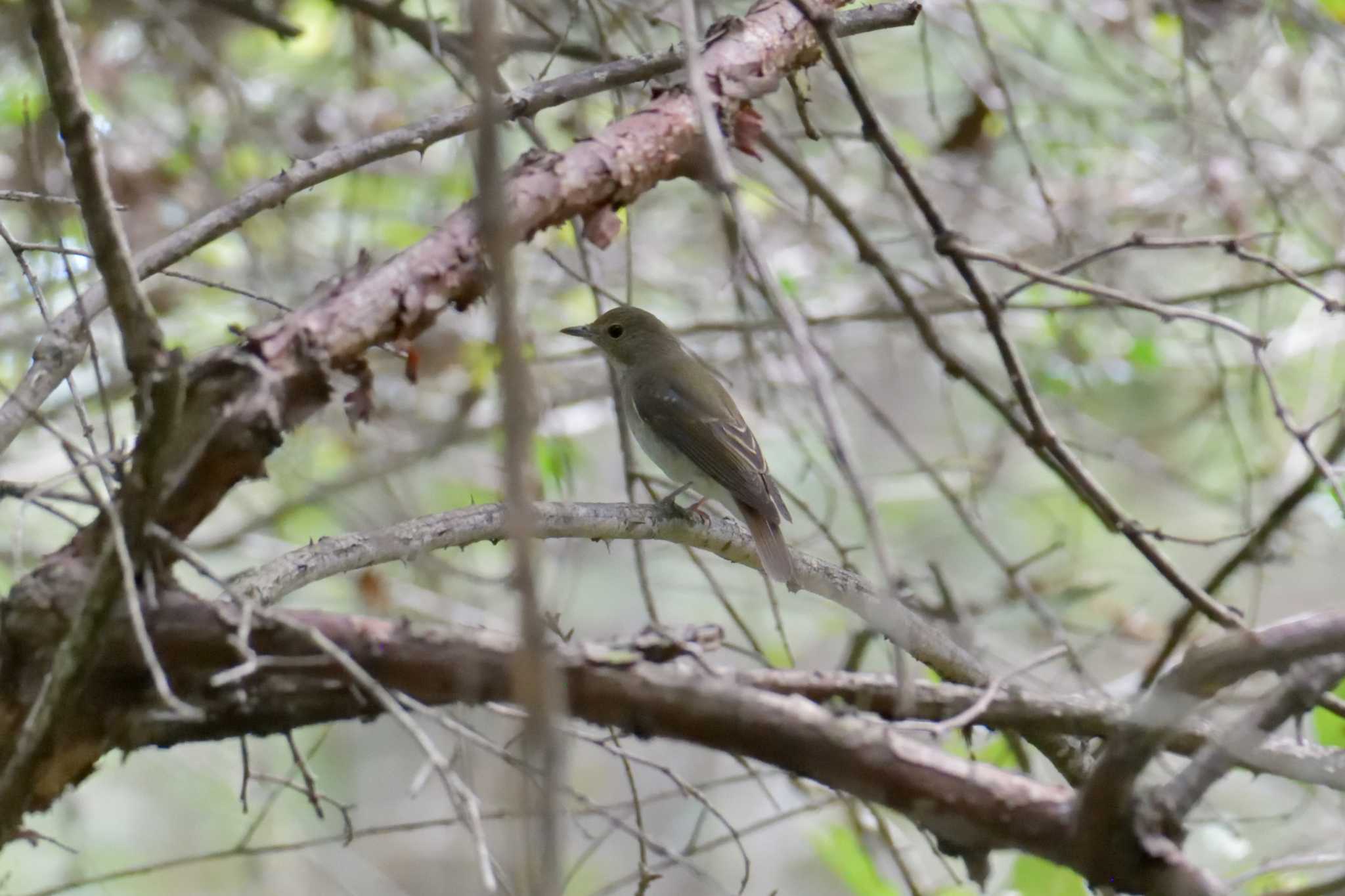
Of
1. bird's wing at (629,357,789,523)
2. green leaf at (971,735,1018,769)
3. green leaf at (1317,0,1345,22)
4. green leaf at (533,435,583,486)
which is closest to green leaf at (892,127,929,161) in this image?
bird's wing at (629,357,789,523)

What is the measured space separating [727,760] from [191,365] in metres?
9.21

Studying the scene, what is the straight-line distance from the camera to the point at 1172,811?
1909 millimetres

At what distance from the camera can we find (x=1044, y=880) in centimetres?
344

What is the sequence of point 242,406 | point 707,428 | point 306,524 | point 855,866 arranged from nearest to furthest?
point 242,406
point 855,866
point 707,428
point 306,524

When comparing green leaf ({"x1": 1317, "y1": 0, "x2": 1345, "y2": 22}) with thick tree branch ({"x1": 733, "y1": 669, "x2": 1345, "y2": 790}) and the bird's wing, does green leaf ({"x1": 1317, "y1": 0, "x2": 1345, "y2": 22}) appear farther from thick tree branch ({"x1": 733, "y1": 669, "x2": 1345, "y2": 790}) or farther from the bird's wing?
thick tree branch ({"x1": 733, "y1": 669, "x2": 1345, "y2": 790})

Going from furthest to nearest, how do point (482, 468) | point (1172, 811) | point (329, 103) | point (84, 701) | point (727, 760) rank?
point (727, 760)
point (482, 468)
point (329, 103)
point (84, 701)
point (1172, 811)

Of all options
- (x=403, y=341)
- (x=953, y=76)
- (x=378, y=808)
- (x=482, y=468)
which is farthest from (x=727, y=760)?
(x=403, y=341)

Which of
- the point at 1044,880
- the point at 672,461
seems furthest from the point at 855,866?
the point at 672,461

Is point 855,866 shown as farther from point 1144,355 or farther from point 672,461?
point 1144,355

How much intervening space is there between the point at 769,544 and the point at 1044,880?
4.60 feet

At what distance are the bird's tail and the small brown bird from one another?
0.37ft

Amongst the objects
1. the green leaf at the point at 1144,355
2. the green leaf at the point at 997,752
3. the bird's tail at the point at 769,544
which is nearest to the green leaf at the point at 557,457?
the bird's tail at the point at 769,544

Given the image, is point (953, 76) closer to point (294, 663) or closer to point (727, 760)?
point (727, 760)

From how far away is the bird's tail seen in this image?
404 cm
